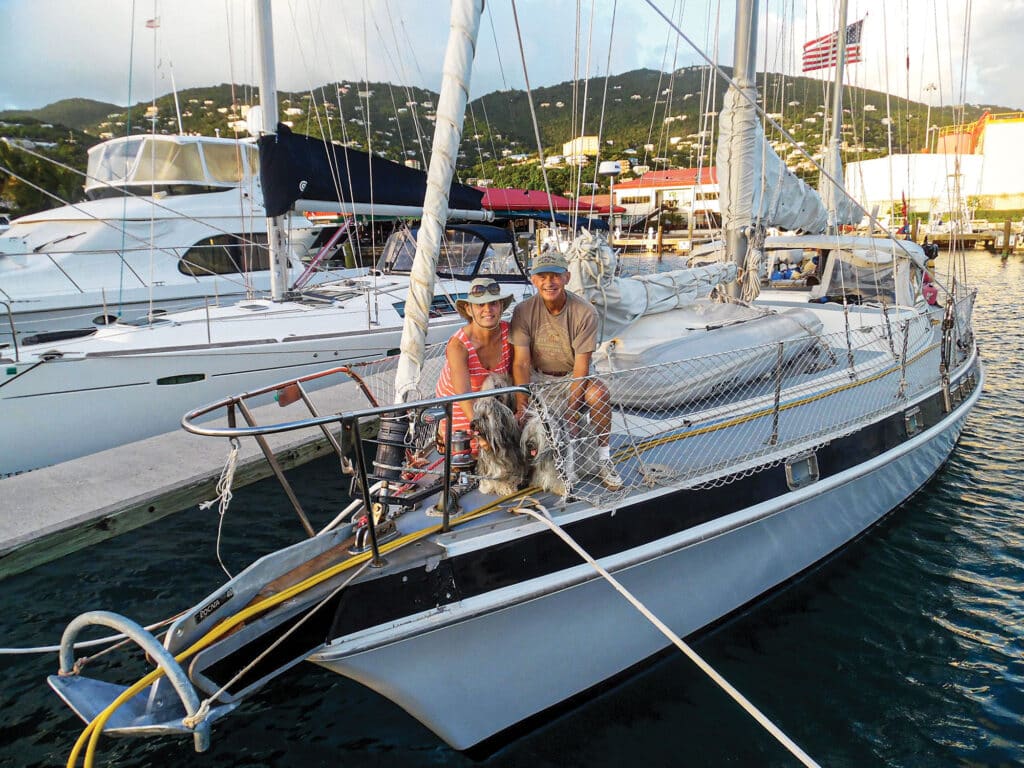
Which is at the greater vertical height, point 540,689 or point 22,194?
point 22,194

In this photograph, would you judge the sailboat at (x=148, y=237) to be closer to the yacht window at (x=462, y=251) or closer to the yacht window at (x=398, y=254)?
the yacht window at (x=398, y=254)

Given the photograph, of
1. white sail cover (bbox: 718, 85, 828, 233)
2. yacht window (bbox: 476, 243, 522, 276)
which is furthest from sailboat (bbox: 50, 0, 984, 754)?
yacht window (bbox: 476, 243, 522, 276)

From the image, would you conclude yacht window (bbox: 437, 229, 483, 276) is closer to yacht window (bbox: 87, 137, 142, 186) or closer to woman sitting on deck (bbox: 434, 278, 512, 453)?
woman sitting on deck (bbox: 434, 278, 512, 453)

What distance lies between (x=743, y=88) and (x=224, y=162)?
1156 cm

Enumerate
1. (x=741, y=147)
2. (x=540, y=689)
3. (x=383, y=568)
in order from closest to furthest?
(x=383, y=568) → (x=540, y=689) → (x=741, y=147)

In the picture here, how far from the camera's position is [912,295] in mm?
7742

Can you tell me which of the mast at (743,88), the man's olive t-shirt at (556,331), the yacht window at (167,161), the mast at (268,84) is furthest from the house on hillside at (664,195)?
the man's olive t-shirt at (556,331)

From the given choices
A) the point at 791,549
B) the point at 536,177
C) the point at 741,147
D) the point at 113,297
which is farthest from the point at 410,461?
the point at 536,177

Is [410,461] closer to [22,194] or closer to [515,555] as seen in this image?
[515,555]

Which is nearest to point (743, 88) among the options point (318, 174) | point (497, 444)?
point (497, 444)

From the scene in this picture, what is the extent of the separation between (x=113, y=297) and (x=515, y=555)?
11.8 m

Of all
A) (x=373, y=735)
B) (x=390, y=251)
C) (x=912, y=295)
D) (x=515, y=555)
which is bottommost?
(x=373, y=735)

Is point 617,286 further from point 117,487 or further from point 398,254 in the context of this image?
point 398,254

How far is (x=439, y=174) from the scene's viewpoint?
11.2 ft
